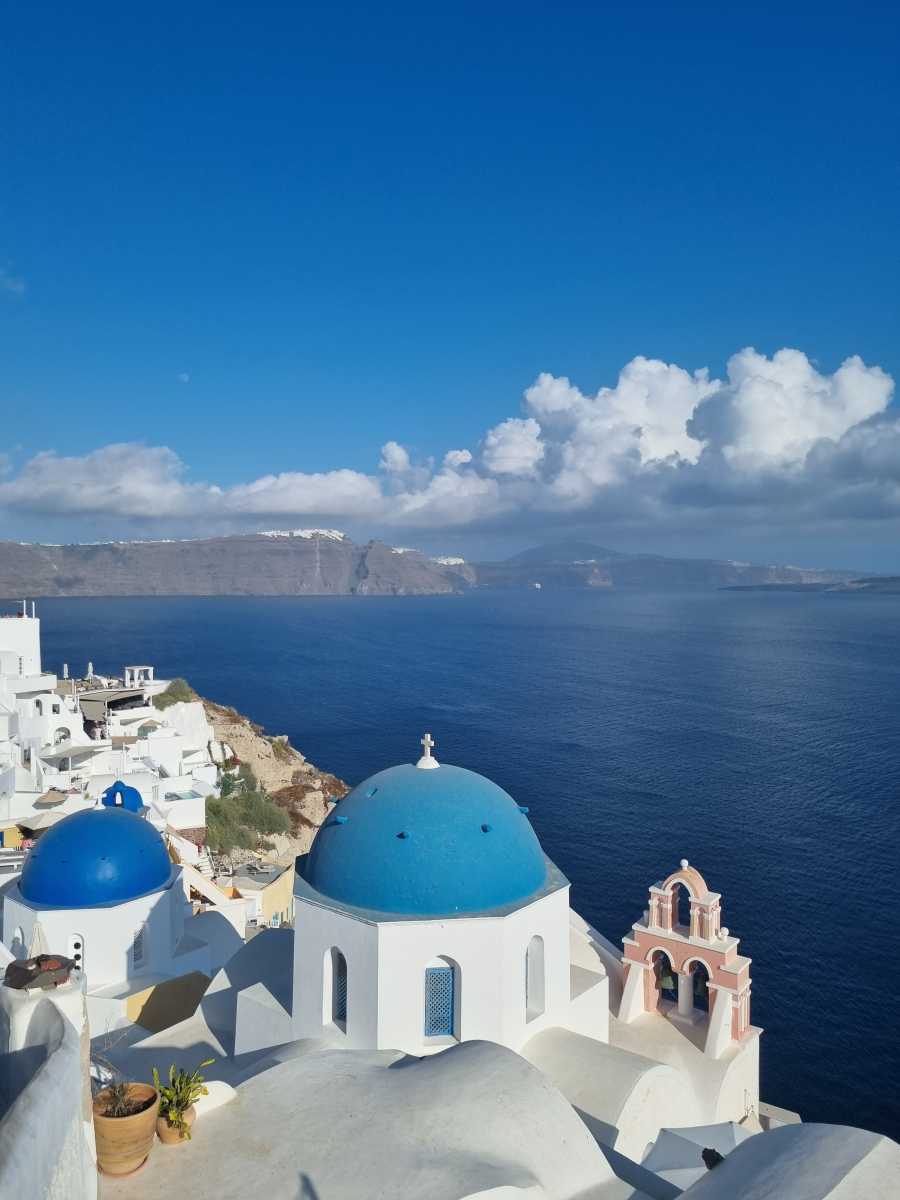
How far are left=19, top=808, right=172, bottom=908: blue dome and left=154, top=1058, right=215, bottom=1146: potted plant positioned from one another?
815cm

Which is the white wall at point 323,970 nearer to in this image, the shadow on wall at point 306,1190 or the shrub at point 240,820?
the shadow on wall at point 306,1190

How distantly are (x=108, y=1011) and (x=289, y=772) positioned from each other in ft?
91.6

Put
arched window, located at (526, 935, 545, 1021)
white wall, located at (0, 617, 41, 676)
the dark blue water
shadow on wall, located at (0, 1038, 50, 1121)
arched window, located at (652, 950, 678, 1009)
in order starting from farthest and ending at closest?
white wall, located at (0, 617, 41, 676) < the dark blue water < arched window, located at (652, 950, 678, 1009) < arched window, located at (526, 935, 545, 1021) < shadow on wall, located at (0, 1038, 50, 1121)

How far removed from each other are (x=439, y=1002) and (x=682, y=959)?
18.1ft

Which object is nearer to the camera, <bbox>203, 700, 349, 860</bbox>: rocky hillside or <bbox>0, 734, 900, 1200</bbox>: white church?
<bbox>0, 734, 900, 1200</bbox>: white church

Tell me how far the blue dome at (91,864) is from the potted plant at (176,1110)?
8154 mm

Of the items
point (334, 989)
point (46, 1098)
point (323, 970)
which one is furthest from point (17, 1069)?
point (334, 989)

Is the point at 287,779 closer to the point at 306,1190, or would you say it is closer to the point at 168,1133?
the point at 168,1133

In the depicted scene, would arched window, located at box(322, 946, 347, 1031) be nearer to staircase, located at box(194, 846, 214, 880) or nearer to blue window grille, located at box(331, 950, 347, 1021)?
blue window grille, located at box(331, 950, 347, 1021)

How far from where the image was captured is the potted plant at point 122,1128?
6.09 m

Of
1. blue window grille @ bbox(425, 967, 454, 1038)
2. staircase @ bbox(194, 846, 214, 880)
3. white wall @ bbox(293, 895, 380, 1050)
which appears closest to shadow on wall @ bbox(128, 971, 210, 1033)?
white wall @ bbox(293, 895, 380, 1050)

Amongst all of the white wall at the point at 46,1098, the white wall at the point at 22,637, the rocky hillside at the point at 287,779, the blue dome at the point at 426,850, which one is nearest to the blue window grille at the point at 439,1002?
the blue dome at the point at 426,850

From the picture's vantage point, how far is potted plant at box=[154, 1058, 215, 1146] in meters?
6.67

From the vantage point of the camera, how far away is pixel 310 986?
33.4 feet
